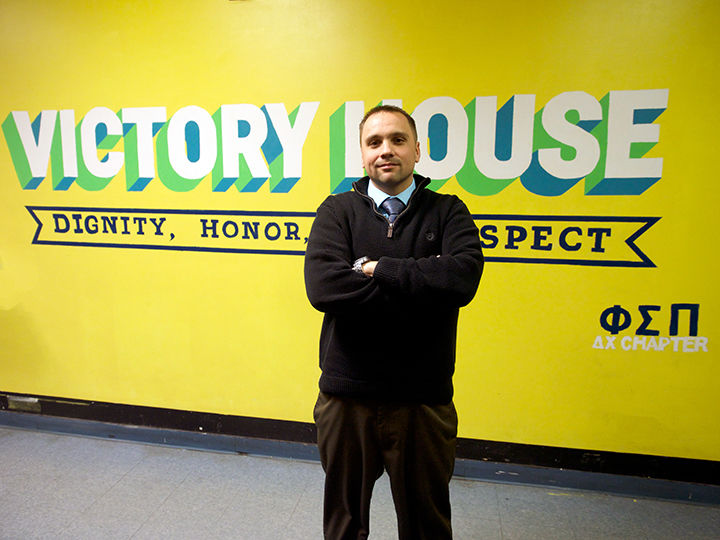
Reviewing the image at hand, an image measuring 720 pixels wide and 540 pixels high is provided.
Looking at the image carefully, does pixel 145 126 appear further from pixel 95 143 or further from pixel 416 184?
pixel 416 184

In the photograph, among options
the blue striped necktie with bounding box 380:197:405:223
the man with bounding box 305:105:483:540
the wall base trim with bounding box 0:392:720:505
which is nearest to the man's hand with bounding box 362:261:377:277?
the man with bounding box 305:105:483:540

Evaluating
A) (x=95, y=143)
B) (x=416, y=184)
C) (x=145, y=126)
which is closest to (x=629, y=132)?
(x=416, y=184)

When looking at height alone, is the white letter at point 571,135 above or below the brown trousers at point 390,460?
above

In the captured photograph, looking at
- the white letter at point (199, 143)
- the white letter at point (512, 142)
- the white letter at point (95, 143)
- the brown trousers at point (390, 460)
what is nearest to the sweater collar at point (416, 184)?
the brown trousers at point (390, 460)

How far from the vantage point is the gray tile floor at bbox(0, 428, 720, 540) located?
198cm

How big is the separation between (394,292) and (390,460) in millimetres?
499

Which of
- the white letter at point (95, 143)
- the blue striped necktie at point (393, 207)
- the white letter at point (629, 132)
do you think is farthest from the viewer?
the white letter at point (95, 143)

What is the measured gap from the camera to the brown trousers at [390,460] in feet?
4.52

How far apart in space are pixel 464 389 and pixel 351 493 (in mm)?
1046

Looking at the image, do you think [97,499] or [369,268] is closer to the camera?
[369,268]

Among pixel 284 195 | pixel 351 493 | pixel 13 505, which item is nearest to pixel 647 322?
pixel 351 493

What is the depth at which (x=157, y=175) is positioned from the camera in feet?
8.02

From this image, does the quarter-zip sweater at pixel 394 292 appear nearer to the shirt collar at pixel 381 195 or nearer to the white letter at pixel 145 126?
the shirt collar at pixel 381 195

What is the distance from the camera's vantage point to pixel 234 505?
2.15m
